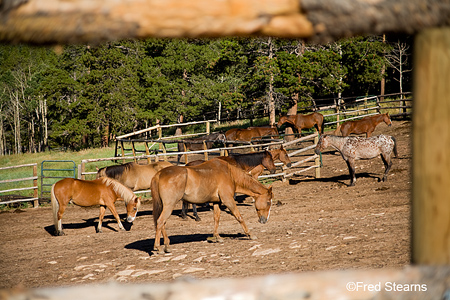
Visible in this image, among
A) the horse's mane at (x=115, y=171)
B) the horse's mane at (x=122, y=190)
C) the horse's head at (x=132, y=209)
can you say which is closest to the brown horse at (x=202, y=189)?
the horse's head at (x=132, y=209)

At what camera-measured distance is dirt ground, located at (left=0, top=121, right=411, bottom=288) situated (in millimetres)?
5762

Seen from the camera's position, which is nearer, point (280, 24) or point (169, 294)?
point (169, 294)

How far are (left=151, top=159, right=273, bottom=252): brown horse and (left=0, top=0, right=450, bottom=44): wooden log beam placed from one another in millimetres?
6517

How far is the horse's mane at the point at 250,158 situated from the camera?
39.0 ft

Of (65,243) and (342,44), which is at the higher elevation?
(342,44)

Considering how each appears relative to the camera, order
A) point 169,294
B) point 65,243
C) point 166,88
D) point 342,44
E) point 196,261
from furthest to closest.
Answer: point 166,88
point 342,44
point 65,243
point 196,261
point 169,294

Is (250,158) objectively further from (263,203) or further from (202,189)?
(202,189)

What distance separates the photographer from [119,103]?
3306 cm

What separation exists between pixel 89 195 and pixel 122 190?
2.67 ft

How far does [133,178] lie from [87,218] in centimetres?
173

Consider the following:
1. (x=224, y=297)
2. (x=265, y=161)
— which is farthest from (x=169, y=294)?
(x=265, y=161)

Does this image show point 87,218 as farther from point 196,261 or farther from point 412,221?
point 412,221

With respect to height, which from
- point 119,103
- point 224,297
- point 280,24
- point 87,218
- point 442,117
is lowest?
point 87,218

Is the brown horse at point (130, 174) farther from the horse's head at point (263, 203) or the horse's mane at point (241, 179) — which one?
the horse's head at point (263, 203)
